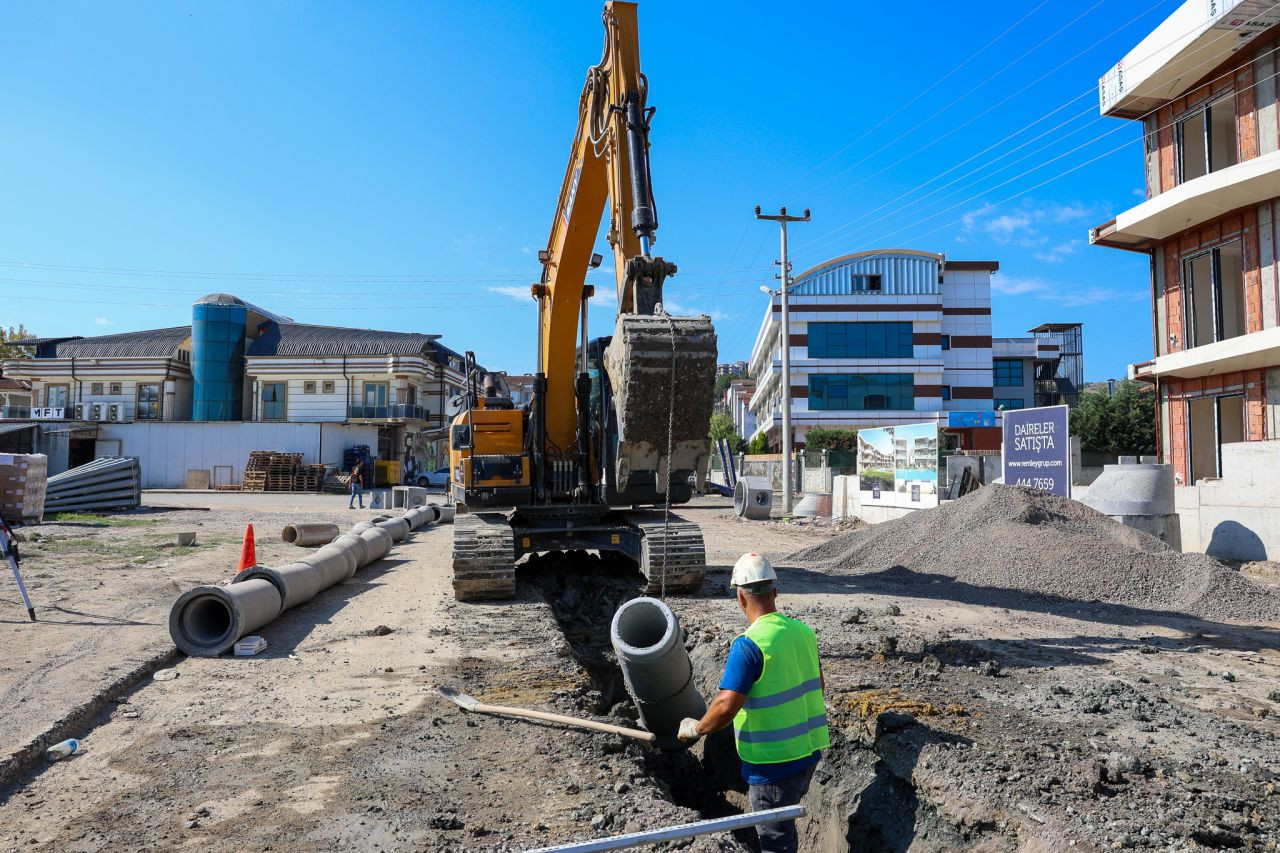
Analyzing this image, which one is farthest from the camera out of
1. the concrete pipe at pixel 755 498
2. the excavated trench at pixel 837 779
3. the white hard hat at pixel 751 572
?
the concrete pipe at pixel 755 498

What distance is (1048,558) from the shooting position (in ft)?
35.9

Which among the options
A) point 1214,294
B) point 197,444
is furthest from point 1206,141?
point 197,444

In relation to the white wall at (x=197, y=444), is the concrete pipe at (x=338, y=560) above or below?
below

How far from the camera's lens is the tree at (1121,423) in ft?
129

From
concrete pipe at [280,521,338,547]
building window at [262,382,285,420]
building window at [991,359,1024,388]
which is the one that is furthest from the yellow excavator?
building window at [991,359,1024,388]

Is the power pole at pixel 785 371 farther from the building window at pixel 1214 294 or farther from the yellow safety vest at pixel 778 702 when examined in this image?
the yellow safety vest at pixel 778 702

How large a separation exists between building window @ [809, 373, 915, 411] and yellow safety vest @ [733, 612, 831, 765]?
1680 inches

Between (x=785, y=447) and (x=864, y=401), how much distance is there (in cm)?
1910

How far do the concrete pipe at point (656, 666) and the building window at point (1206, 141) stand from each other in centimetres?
1949

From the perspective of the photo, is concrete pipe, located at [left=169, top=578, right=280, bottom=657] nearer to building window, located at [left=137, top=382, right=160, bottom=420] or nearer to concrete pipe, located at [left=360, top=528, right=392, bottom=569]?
concrete pipe, located at [left=360, top=528, right=392, bottom=569]

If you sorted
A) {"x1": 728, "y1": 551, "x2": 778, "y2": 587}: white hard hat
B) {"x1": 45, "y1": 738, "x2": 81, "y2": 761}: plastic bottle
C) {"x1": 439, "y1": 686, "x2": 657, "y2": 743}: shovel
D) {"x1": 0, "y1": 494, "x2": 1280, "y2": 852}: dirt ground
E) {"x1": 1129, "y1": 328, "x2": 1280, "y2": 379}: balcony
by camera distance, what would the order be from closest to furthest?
{"x1": 728, "y1": 551, "x2": 778, "y2": 587}: white hard hat
{"x1": 0, "y1": 494, "x2": 1280, "y2": 852}: dirt ground
{"x1": 45, "y1": 738, "x2": 81, "y2": 761}: plastic bottle
{"x1": 439, "y1": 686, "x2": 657, "y2": 743}: shovel
{"x1": 1129, "y1": 328, "x2": 1280, "y2": 379}: balcony

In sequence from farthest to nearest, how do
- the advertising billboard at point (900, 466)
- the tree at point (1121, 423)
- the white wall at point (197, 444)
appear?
the white wall at point (197, 444) → the tree at point (1121, 423) → the advertising billboard at point (900, 466)

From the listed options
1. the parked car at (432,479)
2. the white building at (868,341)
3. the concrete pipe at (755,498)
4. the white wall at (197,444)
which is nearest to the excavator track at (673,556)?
the concrete pipe at (755,498)

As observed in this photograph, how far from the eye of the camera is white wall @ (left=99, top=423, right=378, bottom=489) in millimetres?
43906
